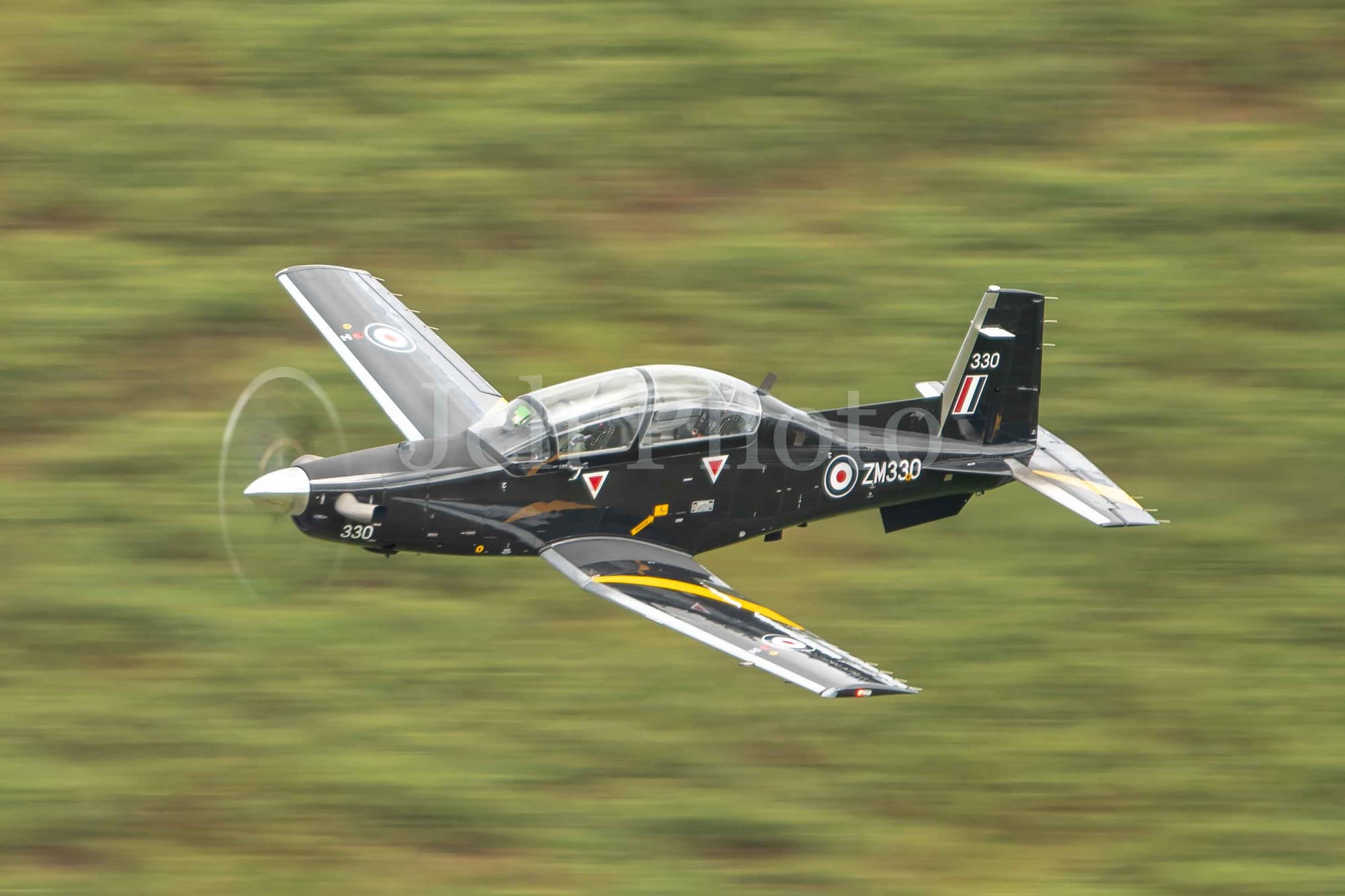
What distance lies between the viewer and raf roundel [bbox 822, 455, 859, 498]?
1559 centimetres

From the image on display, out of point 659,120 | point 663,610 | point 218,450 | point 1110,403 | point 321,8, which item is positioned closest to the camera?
point 663,610

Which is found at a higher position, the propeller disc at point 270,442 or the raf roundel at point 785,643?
the propeller disc at point 270,442

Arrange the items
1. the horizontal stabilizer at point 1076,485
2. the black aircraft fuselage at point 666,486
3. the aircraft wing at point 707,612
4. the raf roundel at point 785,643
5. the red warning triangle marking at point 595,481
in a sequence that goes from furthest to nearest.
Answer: the horizontal stabilizer at point 1076,485
the red warning triangle marking at point 595,481
the black aircraft fuselage at point 666,486
the raf roundel at point 785,643
the aircraft wing at point 707,612

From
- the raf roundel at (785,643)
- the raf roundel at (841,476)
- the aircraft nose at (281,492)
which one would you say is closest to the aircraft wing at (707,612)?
the raf roundel at (785,643)

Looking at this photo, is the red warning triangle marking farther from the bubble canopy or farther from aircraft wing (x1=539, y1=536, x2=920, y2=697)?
aircraft wing (x1=539, y1=536, x2=920, y2=697)

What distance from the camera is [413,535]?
14047 mm

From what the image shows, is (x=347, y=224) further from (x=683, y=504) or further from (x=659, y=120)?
(x=683, y=504)

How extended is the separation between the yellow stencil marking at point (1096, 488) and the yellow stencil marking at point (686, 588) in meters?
3.90

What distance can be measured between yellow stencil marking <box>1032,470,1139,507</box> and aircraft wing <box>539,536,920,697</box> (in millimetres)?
4055

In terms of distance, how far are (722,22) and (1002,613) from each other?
489 inches

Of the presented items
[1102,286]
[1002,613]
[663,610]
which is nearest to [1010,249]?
[1102,286]

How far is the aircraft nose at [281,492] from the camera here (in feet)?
44.2

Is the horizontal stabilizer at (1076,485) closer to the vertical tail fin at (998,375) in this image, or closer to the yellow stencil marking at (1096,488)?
the yellow stencil marking at (1096,488)

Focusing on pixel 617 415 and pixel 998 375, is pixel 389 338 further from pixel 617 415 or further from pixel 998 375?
pixel 998 375
